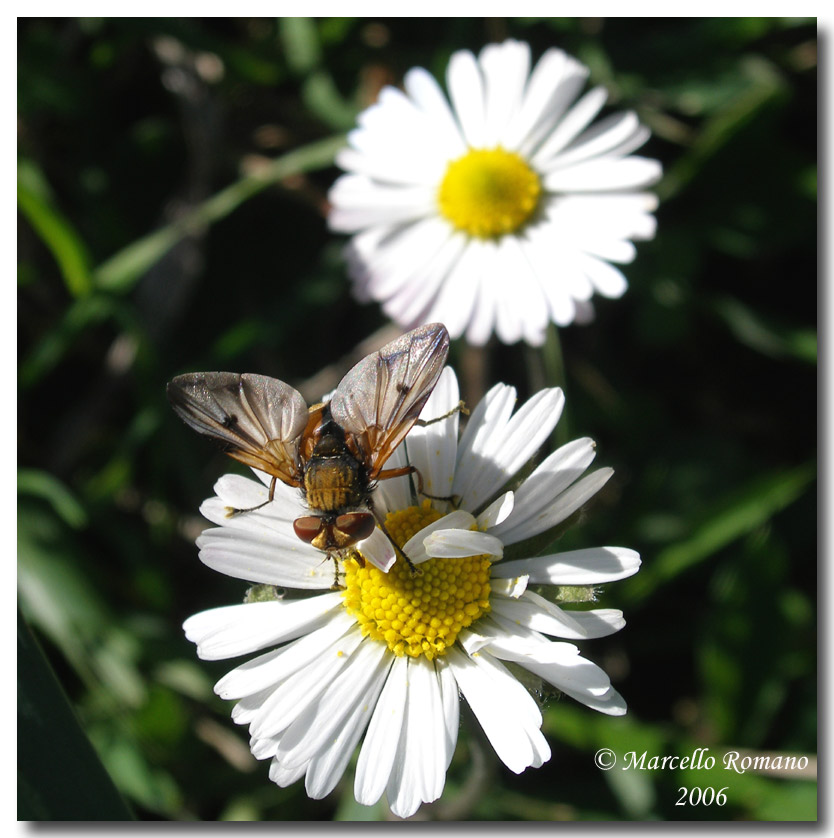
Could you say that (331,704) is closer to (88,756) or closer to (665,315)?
(88,756)

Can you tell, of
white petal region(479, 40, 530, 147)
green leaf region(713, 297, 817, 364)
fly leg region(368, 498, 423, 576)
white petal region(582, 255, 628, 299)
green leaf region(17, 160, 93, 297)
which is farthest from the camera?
green leaf region(713, 297, 817, 364)

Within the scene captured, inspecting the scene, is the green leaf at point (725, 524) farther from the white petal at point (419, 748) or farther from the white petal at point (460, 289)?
the white petal at point (419, 748)

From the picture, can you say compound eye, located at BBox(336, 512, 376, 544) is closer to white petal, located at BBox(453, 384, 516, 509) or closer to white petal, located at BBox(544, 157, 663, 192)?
white petal, located at BBox(453, 384, 516, 509)

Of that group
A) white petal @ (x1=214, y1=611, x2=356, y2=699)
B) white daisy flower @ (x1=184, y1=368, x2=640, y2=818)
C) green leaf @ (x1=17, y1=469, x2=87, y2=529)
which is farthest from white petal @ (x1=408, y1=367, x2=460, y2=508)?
green leaf @ (x1=17, y1=469, x2=87, y2=529)

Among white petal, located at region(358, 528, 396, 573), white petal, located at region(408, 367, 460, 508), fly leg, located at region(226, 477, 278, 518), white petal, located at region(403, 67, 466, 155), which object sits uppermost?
white petal, located at region(403, 67, 466, 155)

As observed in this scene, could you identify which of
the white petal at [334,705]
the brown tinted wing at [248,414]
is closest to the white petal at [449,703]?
the white petal at [334,705]

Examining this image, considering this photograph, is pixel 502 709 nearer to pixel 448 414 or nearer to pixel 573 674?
pixel 573 674

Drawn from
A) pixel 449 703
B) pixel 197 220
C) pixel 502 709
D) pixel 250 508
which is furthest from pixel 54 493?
pixel 502 709
